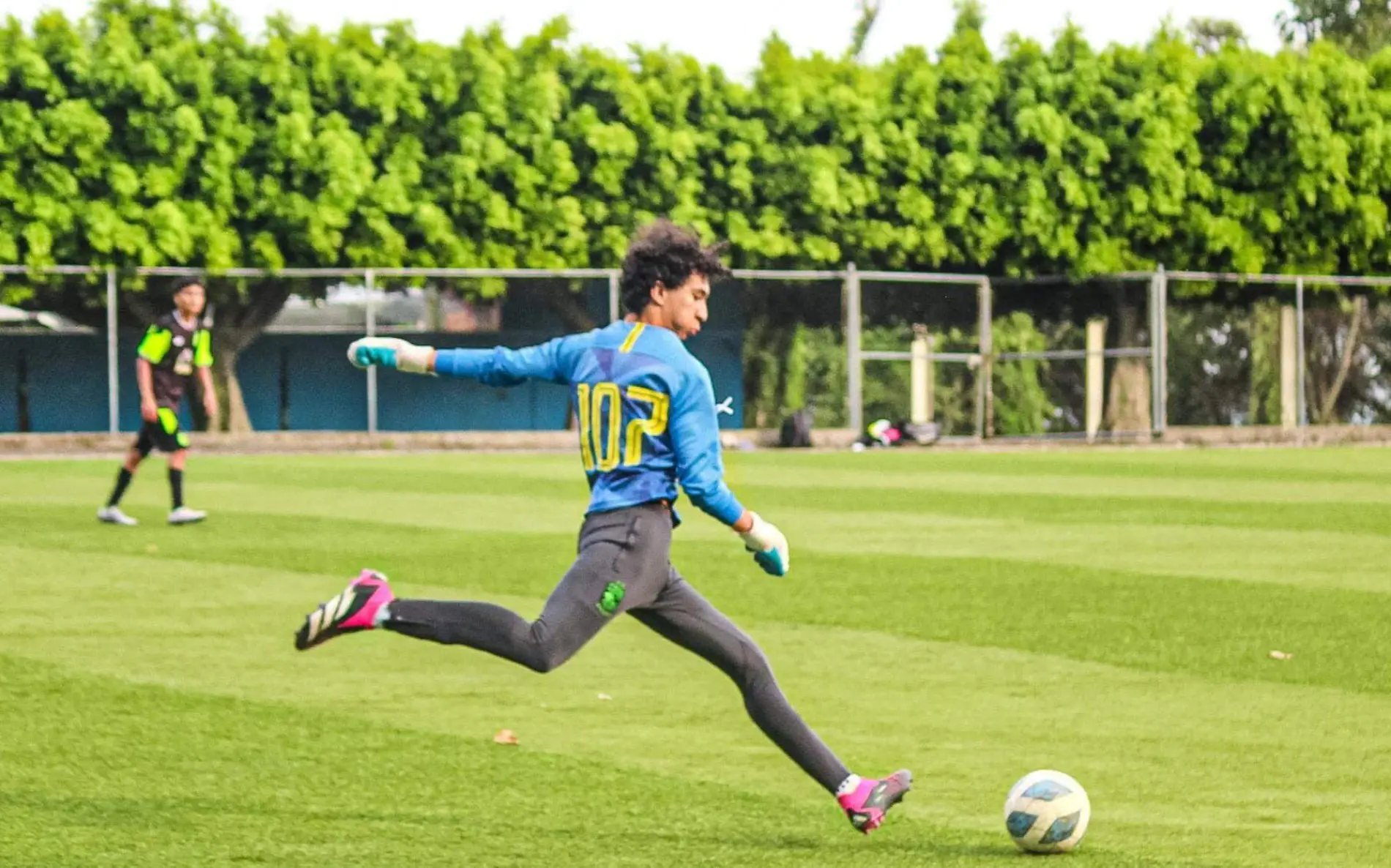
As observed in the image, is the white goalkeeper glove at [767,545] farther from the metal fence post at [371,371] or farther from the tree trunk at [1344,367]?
the tree trunk at [1344,367]

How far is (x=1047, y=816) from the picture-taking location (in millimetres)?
5844

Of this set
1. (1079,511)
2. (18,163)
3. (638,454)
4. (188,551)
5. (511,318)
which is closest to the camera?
(638,454)

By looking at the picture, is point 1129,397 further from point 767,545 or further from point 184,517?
point 767,545

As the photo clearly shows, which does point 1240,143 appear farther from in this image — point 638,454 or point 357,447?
point 638,454

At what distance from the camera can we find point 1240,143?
110 ft

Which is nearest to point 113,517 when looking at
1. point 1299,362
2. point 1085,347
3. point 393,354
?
point 393,354

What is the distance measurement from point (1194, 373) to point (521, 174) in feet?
53.6

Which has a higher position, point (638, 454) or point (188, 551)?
point (638, 454)

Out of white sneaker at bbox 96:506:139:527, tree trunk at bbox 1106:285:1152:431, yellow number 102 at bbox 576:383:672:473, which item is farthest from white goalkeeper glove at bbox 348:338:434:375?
tree trunk at bbox 1106:285:1152:431

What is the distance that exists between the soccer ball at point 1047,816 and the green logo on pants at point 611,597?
48.3 inches

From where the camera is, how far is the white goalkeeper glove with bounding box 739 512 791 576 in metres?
5.91

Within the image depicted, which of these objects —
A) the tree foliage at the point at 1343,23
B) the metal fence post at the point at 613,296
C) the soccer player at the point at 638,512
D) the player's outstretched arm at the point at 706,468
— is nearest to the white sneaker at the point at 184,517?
the soccer player at the point at 638,512

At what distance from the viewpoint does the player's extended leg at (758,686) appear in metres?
6.02

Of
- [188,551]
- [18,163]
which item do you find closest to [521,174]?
[18,163]
